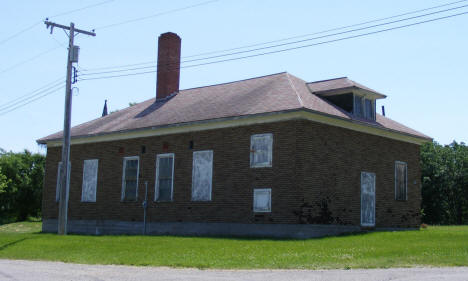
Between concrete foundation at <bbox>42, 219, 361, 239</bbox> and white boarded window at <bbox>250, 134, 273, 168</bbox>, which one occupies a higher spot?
white boarded window at <bbox>250, 134, 273, 168</bbox>

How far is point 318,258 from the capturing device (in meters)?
14.8

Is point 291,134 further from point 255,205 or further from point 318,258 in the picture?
point 318,258

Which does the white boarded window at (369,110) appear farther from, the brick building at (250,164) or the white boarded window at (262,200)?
the white boarded window at (262,200)

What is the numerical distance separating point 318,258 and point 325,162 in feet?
28.4

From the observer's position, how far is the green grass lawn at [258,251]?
1402 centimetres

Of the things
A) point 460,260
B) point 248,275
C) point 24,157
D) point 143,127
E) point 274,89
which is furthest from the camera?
point 24,157

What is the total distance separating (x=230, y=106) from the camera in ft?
83.8

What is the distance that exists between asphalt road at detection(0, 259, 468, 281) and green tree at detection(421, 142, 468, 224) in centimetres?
3575

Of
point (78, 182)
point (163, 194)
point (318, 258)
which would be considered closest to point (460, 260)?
point (318, 258)

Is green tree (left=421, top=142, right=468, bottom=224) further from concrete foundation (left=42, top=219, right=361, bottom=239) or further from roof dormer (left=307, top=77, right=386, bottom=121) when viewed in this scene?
concrete foundation (left=42, top=219, right=361, bottom=239)

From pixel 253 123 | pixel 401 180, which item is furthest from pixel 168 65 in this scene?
pixel 401 180

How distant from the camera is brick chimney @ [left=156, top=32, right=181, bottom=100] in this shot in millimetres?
32719

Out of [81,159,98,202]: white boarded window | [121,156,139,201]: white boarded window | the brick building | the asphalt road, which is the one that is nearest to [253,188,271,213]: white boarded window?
the brick building

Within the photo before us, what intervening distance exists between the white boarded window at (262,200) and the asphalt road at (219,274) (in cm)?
935
